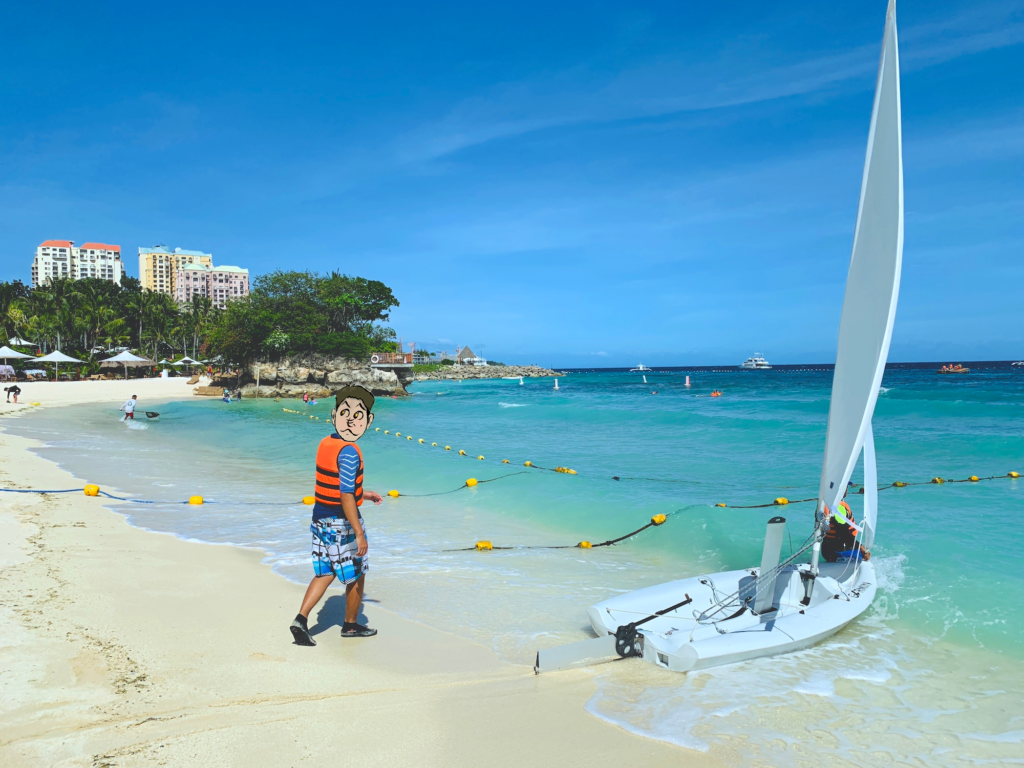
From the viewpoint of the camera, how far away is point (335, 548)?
4312mm

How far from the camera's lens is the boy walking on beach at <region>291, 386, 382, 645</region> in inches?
164

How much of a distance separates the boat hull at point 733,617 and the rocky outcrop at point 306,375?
40142mm

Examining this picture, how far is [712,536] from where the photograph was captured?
8.81 metres

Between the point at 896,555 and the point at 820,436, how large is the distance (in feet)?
Answer: 49.0

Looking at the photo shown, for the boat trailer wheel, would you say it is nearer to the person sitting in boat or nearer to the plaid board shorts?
the plaid board shorts

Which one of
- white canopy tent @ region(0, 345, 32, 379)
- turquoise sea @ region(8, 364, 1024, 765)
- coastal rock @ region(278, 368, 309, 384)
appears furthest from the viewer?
coastal rock @ region(278, 368, 309, 384)

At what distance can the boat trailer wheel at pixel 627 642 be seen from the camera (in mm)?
4516

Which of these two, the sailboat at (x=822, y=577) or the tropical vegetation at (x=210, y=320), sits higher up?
the tropical vegetation at (x=210, y=320)

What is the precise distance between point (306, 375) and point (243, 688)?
142ft

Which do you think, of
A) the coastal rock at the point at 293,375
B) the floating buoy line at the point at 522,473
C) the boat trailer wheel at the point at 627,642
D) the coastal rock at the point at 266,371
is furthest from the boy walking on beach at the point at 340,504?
the coastal rock at the point at 266,371

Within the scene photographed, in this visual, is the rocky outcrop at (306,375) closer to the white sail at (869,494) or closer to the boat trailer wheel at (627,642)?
the white sail at (869,494)

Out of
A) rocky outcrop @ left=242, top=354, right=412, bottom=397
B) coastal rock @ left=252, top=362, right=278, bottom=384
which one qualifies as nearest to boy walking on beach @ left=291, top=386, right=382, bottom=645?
rocky outcrop @ left=242, top=354, right=412, bottom=397
